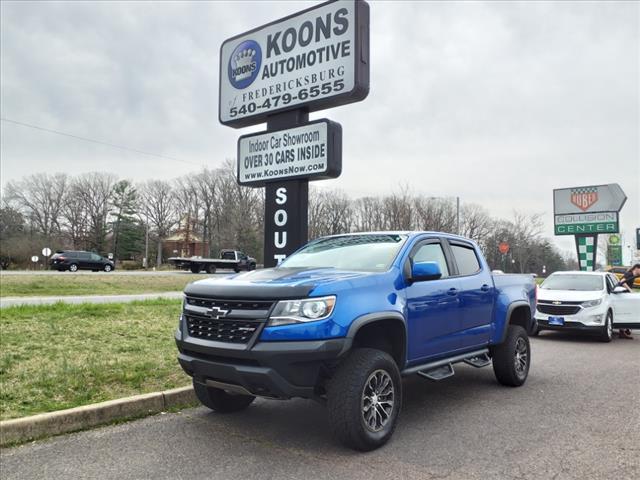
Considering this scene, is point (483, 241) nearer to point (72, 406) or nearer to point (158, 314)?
point (158, 314)

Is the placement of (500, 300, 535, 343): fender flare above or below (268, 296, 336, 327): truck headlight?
below

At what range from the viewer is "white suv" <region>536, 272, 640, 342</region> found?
38.0ft

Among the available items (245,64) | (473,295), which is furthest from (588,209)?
(473,295)

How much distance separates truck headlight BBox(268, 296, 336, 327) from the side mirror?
1.11 m

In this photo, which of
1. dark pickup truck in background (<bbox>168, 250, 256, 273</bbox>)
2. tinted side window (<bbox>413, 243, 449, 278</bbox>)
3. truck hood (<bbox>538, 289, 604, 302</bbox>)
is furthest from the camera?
dark pickup truck in background (<bbox>168, 250, 256, 273</bbox>)

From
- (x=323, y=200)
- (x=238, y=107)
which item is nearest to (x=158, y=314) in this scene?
(x=238, y=107)

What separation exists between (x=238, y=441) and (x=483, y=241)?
82801mm

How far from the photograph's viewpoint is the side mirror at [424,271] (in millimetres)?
4832

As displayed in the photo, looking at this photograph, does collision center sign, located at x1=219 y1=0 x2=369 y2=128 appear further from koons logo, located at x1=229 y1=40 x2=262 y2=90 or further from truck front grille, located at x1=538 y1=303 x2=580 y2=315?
truck front grille, located at x1=538 y1=303 x2=580 y2=315

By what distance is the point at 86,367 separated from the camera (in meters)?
6.41

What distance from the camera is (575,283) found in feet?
42.5

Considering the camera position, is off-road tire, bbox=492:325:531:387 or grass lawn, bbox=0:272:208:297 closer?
off-road tire, bbox=492:325:531:387

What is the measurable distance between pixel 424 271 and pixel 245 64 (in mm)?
6454

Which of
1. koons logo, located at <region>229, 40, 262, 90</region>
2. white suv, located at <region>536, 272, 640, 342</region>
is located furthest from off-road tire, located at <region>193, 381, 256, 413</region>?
white suv, located at <region>536, 272, 640, 342</region>
